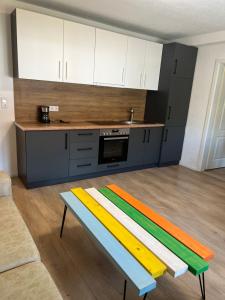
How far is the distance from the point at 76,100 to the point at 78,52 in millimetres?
776

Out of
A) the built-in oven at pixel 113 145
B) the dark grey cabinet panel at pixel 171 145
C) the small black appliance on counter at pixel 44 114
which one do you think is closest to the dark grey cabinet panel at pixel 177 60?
the dark grey cabinet panel at pixel 171 145

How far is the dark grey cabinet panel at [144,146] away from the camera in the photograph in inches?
155

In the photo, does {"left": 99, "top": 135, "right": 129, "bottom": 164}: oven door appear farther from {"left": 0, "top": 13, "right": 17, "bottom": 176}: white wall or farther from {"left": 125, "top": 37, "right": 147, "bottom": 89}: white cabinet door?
{"left": 0, "top": 13, "right": 17, "bottom": 176}: white wall

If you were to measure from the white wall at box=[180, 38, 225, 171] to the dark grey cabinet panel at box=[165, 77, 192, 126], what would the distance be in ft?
0.45

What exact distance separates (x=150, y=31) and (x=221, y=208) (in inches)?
123

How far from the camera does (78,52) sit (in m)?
3.23

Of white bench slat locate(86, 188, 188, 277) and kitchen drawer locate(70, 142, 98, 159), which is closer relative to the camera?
white bench slat locate(86, 188, 188, 277)

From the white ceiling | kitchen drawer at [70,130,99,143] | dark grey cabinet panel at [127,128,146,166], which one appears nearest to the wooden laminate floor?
dark grey cabinet panel at [127,128,146,166]

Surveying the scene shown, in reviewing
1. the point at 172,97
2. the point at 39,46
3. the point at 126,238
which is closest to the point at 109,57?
the point at 39,46

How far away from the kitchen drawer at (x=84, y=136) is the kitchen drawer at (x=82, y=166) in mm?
313

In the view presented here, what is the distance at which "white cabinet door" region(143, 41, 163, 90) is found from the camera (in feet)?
12.9

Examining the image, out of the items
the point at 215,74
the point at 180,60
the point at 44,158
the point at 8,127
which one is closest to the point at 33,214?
the point at 44,158

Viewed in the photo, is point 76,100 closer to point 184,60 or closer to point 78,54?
point 78,54

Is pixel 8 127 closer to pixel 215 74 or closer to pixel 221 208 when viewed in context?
pixel 221 208
